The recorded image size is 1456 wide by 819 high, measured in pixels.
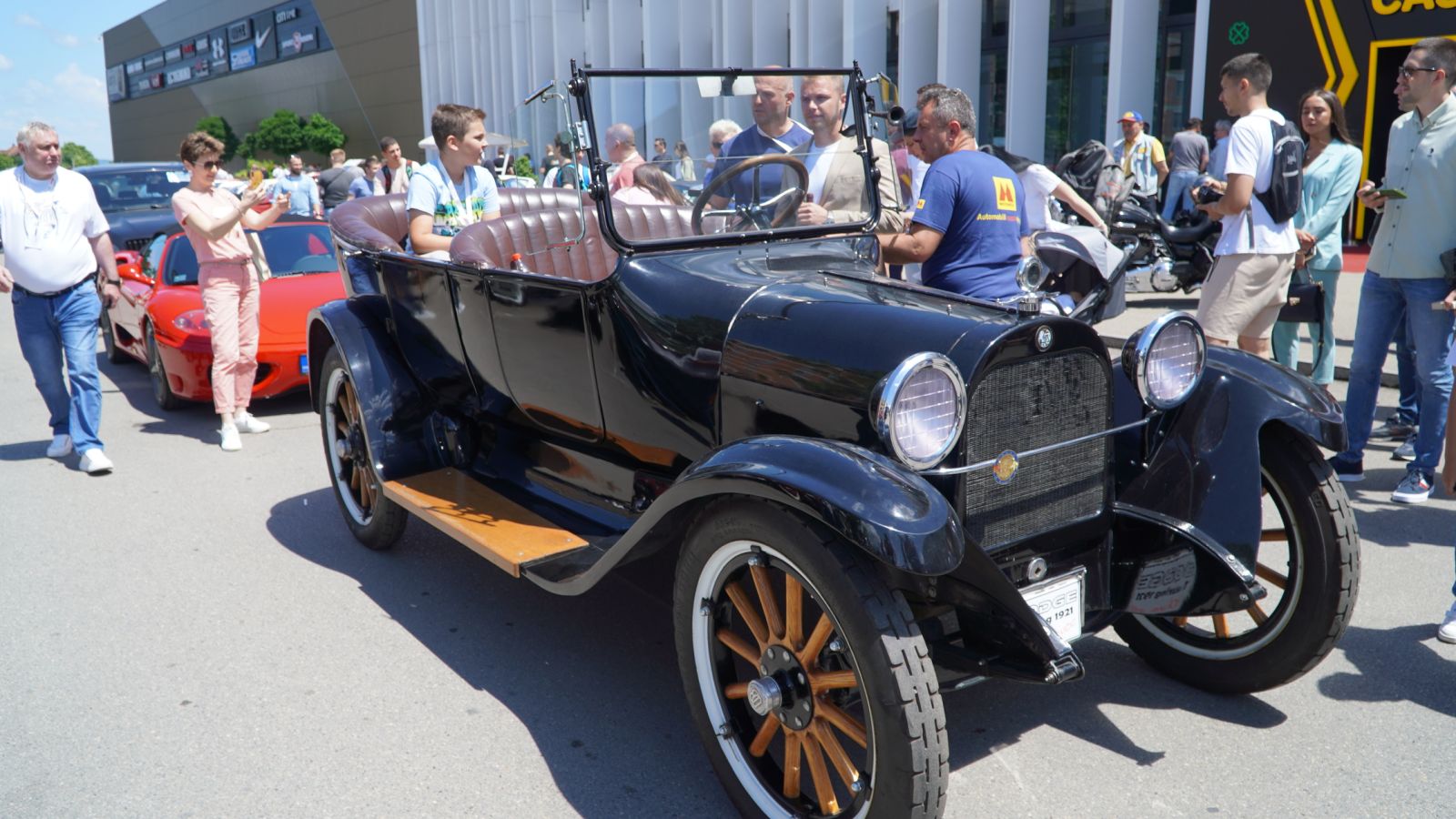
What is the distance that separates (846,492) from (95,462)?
5335 mm

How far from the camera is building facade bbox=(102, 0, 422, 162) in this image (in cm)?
4275

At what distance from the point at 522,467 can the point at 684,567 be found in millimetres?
1609

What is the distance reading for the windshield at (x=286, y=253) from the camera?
801 centimetres

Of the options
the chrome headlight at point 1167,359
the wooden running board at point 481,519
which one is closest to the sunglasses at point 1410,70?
the chrome headlight at point 1167,359

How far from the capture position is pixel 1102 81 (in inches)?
637

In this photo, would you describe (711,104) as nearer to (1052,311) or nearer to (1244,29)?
(1052,311)

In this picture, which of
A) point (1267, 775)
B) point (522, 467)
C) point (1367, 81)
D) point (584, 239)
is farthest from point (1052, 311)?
point (1367, 81)

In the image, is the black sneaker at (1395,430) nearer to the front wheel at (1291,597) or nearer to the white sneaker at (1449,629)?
the white sneaker at (1449,629)

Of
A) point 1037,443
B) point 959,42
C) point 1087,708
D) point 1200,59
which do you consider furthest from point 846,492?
point 959,42

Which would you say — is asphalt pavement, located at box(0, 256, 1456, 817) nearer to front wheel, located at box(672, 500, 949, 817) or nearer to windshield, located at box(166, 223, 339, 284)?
front wheel, located at box(672, 500, 949, 817)

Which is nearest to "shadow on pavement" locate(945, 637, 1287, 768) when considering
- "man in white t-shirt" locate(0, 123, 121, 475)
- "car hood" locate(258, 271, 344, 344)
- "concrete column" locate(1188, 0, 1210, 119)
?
"man in white t-shirt" locate(0, 123, 121, 475)

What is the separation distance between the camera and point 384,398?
4.29 metres

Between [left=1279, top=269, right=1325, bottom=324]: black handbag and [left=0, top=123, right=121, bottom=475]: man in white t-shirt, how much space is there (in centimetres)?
629

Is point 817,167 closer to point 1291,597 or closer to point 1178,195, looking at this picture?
point 1291,597
